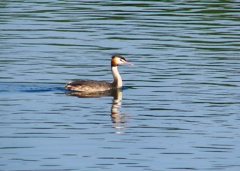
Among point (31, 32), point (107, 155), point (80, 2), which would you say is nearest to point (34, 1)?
point (80, 2)

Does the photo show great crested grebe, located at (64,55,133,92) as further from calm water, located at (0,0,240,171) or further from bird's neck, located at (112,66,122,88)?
calm water, located at (0,0,240,171)

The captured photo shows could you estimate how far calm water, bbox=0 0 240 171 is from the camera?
575 inches

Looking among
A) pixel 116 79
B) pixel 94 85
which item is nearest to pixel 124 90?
pixel 116 79

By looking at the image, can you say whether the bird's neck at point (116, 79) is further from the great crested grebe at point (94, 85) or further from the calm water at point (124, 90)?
the calm water at point (124, 90)

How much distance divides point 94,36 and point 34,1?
10.8 meters

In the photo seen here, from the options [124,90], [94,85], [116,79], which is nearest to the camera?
[94,85]

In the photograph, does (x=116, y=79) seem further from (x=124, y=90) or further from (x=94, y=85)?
(x=94, y=85)

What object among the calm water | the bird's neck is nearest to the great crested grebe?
the bird's neck

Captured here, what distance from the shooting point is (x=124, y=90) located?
854 inches

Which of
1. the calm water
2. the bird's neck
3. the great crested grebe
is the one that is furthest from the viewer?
the bird's neck

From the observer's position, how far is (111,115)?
18062 millimetres

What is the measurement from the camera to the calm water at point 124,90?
14.6 m

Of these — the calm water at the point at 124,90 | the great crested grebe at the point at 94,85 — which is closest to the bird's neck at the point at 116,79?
the great crested grebe at the point at 94,85

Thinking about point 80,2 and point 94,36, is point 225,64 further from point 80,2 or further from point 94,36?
point 80,2
